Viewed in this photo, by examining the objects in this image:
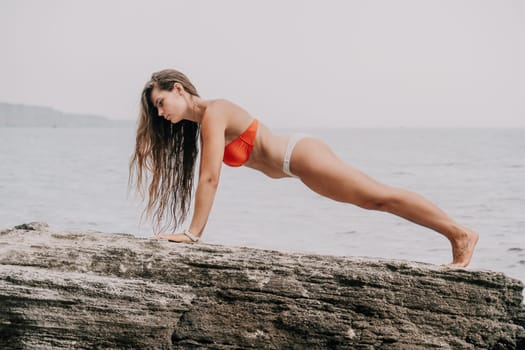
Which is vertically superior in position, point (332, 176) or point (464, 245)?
point (332, 176)

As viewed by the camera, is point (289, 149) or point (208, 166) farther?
point (289, 149)

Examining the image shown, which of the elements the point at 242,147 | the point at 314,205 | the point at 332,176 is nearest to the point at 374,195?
the point at 332,176

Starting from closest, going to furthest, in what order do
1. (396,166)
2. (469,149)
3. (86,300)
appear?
Result: 1. (86,300)
2. (396,166)
3. (469,149)

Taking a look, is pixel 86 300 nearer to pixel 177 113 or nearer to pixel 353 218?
pixel 177 113

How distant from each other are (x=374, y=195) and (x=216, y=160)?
88cm

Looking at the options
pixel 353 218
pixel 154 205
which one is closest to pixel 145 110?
pixel 154 205

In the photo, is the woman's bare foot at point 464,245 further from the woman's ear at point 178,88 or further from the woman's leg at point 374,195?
the woman's ear at point 178,88

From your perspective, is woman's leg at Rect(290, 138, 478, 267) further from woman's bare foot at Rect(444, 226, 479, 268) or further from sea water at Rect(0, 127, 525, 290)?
sea water at Rect(0, 127, 525, 290)

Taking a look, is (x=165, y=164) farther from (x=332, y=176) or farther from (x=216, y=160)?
(x=332, y=176)

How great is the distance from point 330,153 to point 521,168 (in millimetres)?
15729

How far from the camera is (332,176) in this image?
4.24 metres

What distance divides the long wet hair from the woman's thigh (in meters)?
0.77

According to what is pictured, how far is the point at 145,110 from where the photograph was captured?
4.56m

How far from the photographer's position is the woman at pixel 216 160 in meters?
4.20
